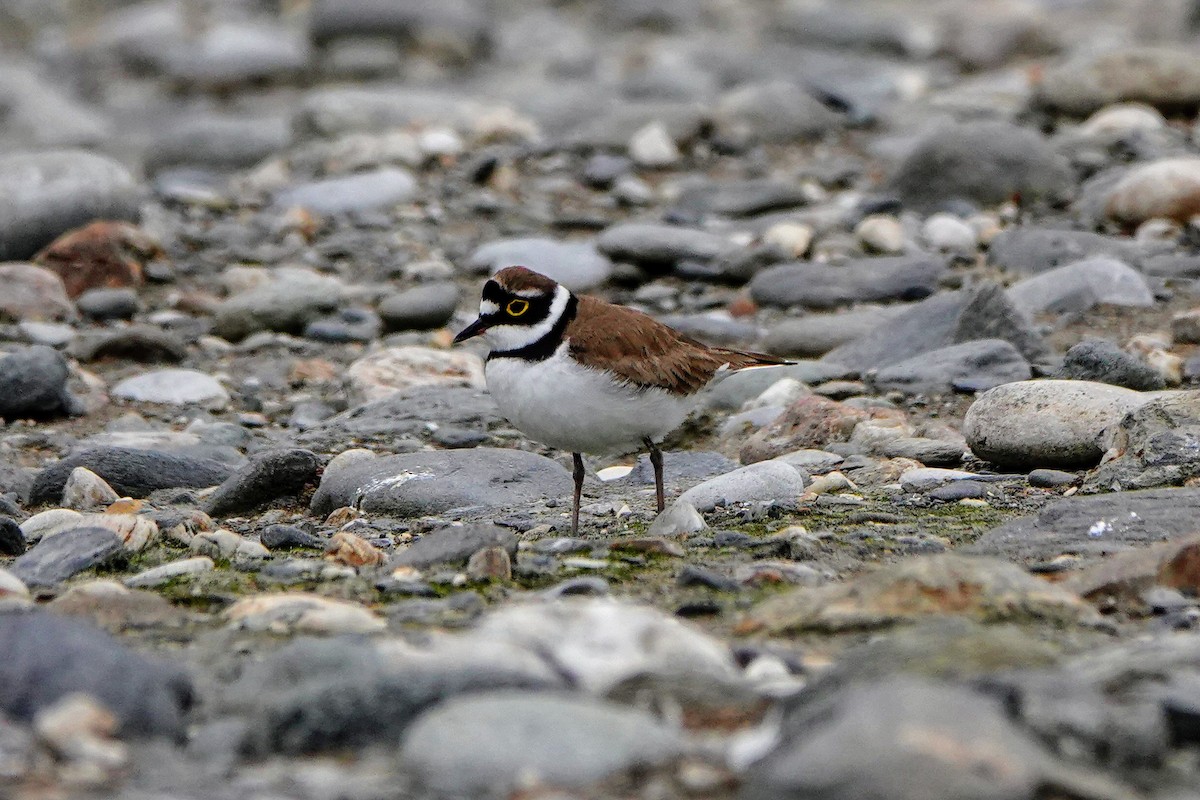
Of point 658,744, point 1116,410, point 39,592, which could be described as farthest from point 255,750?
point 1116,410

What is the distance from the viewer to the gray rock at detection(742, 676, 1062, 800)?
3273 mm

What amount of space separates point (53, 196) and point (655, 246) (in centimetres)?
483

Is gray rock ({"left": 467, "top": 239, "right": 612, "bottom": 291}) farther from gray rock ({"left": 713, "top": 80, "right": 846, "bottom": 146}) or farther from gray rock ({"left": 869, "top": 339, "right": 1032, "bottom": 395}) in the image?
gray rock ({"left": 713, "top": 80, "right": 846, "bottom": 146})

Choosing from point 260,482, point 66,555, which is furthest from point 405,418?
point 66,555

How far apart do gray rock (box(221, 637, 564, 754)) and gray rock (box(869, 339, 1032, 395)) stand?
210 inches

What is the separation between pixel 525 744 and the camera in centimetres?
366

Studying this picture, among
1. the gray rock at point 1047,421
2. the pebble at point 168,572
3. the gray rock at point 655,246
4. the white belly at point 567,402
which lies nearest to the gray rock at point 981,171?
the gray rock at point 655,246

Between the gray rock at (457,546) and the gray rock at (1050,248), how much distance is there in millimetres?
6565

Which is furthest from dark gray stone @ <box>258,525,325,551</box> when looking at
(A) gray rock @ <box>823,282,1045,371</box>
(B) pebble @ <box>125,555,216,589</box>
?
(A) gray rock @ <box>823,282,1045,371</box>

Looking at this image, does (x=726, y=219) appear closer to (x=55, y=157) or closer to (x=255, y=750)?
(x=55, y=157)

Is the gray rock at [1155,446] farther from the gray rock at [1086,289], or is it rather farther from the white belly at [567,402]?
the gray rock at [1086,289]

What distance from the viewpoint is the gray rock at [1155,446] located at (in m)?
6.71

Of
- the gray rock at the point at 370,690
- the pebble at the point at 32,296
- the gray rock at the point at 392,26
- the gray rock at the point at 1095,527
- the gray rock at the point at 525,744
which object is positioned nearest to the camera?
the gray rock at the point at 525,744

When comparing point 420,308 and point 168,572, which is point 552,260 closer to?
point 420,308
